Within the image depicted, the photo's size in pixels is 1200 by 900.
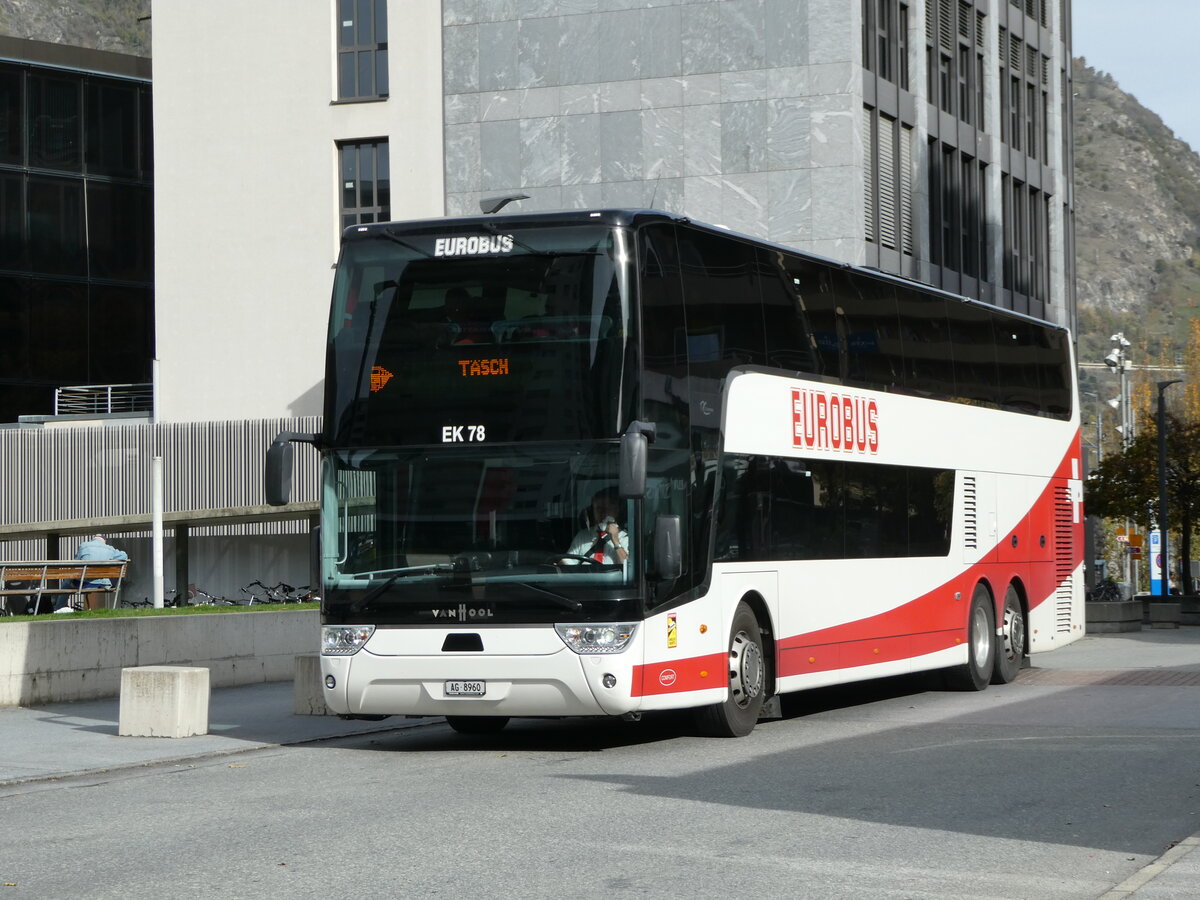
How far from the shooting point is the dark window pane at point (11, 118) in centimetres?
5025

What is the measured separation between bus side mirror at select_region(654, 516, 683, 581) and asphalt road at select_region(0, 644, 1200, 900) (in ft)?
4.53

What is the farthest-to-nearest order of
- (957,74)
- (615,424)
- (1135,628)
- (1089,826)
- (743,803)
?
1. (957,74)
2. (1135,628)
3. (615,424)
4. (743,803)
5. (1089,826)

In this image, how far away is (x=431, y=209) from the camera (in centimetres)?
4559

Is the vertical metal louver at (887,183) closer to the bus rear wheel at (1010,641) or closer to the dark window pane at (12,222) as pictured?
the bus rear wheel at (1010,641)

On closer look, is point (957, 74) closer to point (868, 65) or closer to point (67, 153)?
point (868, 65)

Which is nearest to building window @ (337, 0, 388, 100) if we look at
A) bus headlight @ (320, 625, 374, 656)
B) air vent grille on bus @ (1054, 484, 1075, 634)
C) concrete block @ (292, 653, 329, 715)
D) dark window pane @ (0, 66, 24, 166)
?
dark window pane @ (0, 66, 24, 166)

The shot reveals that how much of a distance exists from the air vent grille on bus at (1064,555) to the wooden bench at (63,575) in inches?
505

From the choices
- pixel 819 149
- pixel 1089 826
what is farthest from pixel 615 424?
pixel 819 149

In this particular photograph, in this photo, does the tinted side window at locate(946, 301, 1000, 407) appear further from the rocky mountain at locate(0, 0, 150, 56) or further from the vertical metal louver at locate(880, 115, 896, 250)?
the rocky mountain at locate(0, 0, 150, 56)

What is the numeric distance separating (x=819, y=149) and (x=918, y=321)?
2262cm

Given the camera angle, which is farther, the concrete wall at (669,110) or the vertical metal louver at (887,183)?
the vertical metal louver at (887,183)

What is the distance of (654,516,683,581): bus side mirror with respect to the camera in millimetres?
13891

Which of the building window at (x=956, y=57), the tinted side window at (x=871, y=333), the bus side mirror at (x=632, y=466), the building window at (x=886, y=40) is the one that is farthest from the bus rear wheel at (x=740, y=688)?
the building window at (x=956, y=57)

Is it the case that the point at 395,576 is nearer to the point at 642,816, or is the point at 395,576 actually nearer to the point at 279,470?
the point at 279,470
